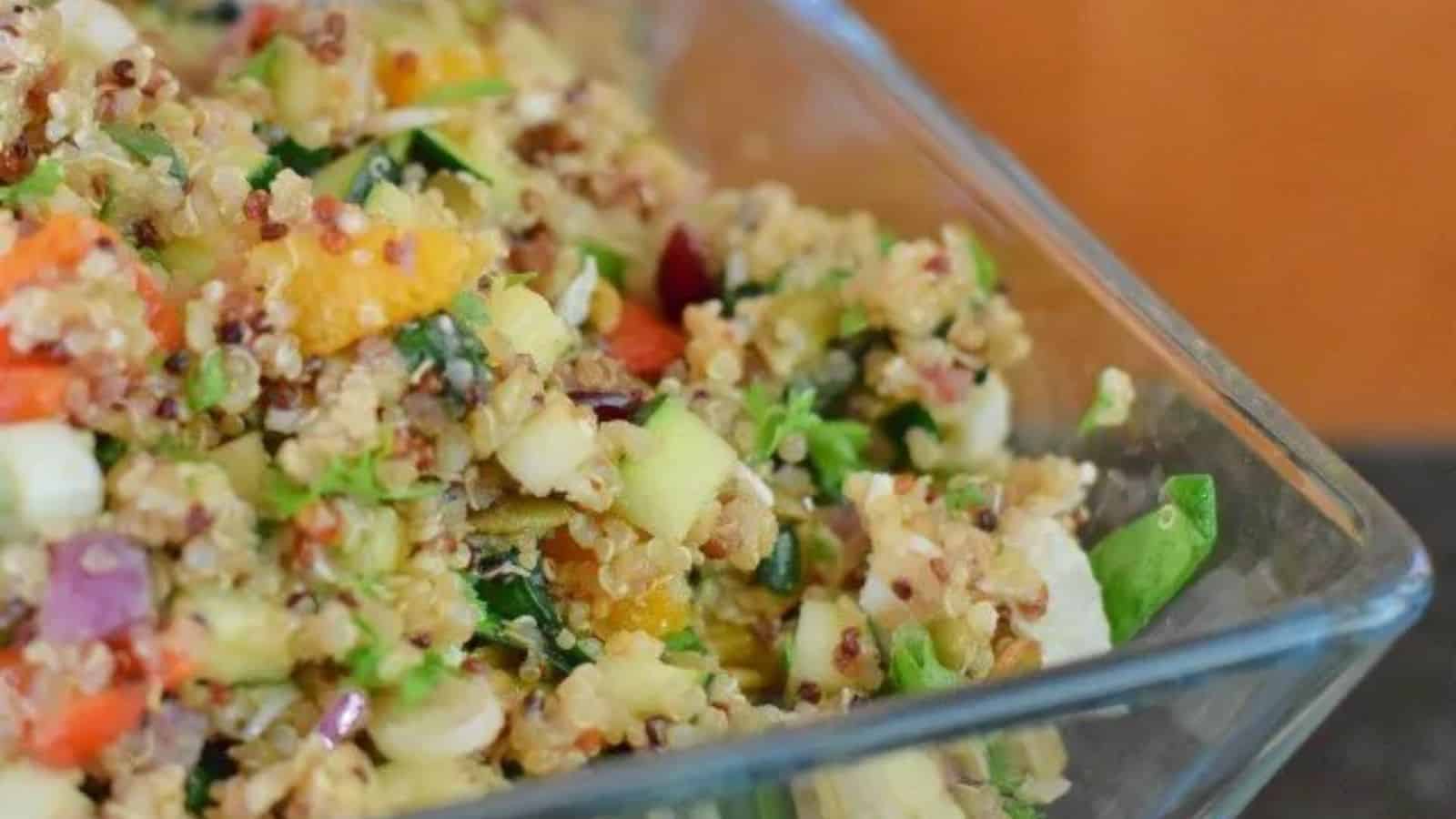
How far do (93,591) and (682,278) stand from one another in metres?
0.48

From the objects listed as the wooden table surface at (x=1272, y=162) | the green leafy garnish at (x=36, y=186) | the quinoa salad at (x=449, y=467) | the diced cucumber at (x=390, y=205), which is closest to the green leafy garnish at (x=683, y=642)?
the quinoa salad at (x=449, y=467)

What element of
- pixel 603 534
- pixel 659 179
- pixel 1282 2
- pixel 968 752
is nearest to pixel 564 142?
pixel 659 179

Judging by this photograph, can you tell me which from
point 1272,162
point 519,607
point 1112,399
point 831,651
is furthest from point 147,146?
point 1272,162

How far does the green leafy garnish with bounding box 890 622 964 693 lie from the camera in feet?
2.73

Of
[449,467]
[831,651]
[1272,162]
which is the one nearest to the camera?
[449,467]

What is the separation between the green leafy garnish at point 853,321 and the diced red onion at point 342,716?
0.43 metres

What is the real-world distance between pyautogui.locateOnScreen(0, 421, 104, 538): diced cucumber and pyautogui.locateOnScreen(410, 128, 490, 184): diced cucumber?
35 centimetres

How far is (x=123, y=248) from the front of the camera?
0.75 meters

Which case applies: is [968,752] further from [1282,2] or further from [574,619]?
[1282,2]

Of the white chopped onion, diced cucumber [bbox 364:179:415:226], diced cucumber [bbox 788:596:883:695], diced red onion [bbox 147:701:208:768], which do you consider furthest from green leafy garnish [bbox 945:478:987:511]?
diced red onion [bbox 147:701:208:768]

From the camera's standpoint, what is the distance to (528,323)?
0.84 metres

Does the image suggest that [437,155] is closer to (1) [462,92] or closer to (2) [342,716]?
(1) [462,92]

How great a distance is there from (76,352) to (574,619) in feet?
0.79

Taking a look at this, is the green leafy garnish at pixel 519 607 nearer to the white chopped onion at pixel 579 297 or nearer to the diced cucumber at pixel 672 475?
the diced cucumber at pixel 672 475
